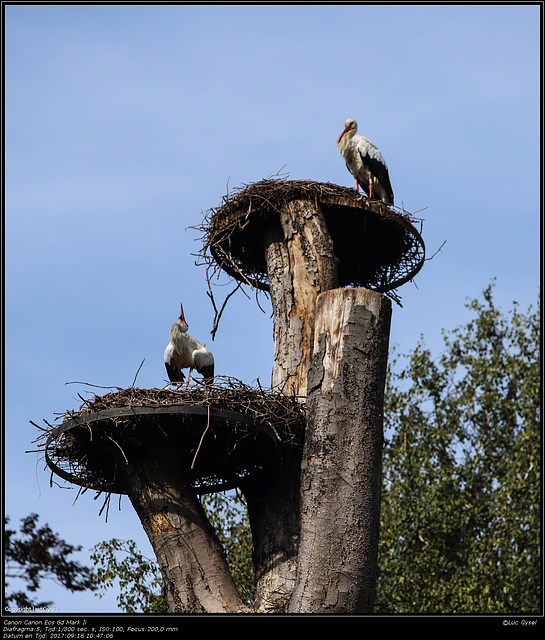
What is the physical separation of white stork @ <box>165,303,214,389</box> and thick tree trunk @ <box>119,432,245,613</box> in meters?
3.01

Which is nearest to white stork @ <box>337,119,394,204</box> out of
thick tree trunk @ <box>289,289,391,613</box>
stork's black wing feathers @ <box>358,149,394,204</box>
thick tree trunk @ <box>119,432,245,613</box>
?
stork's black wing feathers @ <box>358,149,394,204</box>

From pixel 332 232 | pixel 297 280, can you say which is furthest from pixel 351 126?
pixel 297 280

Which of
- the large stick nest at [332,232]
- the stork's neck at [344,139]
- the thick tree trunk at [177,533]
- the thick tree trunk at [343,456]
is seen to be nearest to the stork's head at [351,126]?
the stork's neck at [344,139]

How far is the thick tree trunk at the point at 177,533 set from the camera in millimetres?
6004

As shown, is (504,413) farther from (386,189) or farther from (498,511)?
(386,189)

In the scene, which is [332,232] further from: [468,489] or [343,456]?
[468,489]

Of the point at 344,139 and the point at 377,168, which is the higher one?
the point at 344,139

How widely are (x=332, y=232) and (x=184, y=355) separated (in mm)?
2468

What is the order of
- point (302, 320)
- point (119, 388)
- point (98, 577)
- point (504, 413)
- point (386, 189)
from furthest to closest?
1. point (504, 413)
2. point (98, 577)
3. point (386, 189)
4. point (302, 320)
5. point (119, 388)

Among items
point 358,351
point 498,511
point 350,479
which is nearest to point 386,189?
point 358,351

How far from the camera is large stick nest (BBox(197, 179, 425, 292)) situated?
8047 mm

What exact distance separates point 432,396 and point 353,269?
10382 millimetres

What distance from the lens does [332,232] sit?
8531 mm

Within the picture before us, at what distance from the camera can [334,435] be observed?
19.8 feet
